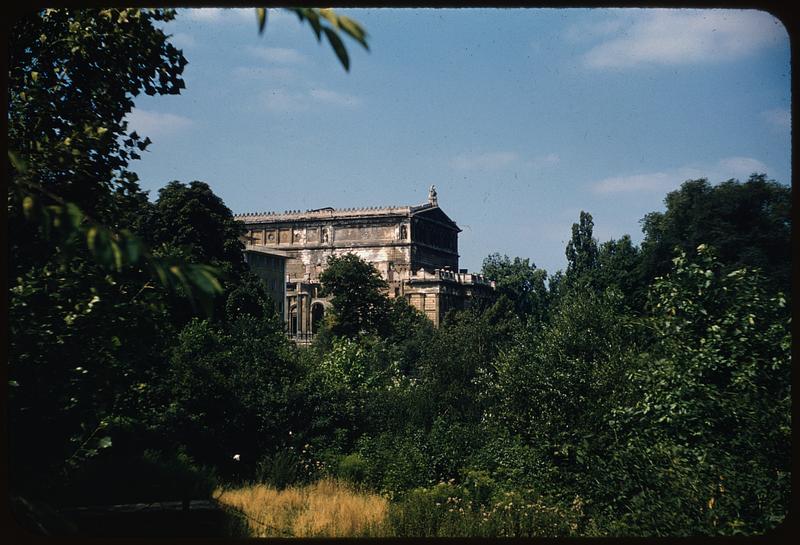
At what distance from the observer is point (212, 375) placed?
18.8 meters

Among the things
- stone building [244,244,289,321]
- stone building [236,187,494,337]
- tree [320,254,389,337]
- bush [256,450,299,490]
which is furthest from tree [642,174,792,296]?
stone building [236,187,494,337]

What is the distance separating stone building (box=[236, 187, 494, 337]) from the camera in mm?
73375

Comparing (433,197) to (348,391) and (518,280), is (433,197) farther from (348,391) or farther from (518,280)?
(348,391)

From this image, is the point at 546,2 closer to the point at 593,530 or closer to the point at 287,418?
the point at 593,530

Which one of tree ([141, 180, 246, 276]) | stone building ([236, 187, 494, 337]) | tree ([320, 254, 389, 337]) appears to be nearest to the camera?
tree ([141, 180, 246, 276])

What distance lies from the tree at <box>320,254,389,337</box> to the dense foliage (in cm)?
3092

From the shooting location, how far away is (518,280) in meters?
85.9

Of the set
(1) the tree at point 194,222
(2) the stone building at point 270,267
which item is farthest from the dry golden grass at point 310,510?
(2) the stone building at point 270,267

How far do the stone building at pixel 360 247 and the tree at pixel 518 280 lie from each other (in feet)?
17.8

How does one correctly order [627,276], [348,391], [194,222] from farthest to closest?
1. [194,222]
2. [627,276]
3. [348,391]

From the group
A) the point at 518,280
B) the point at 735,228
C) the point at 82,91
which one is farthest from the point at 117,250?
the point at 518,280

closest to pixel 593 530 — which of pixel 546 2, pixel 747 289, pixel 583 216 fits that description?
pixel 747 289

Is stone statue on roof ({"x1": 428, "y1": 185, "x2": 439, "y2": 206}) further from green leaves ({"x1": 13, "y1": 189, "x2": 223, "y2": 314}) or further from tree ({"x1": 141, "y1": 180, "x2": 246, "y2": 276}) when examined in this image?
green leaves ({"x1": 13, "y1": 189, "x2": 223, "y2": 314})

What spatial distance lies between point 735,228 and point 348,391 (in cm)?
1323
